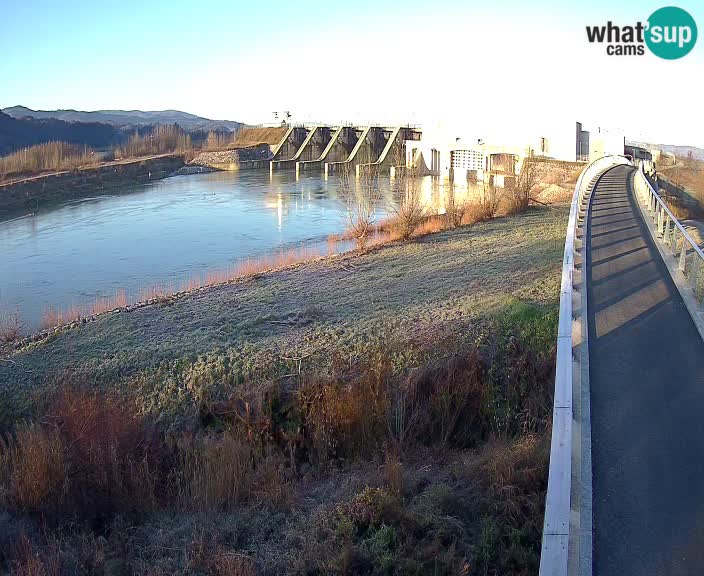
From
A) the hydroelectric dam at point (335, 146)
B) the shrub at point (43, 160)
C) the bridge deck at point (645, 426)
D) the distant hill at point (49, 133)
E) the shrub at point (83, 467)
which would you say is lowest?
the shrub at point (83, 467)

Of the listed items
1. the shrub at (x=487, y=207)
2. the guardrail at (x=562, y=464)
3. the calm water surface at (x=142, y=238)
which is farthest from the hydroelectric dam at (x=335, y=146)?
the guardrail at (x=562, y=464)

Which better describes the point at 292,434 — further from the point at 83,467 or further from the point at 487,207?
the point at 487,207

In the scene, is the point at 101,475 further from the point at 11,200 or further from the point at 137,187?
the point at 137,187

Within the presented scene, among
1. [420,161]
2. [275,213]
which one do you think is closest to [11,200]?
[275,213]

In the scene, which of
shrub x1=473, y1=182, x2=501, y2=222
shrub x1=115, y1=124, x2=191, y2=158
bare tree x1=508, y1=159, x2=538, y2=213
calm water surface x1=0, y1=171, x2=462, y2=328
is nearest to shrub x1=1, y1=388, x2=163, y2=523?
calm water surface x1=0, y1=171, x2=462, y2=328

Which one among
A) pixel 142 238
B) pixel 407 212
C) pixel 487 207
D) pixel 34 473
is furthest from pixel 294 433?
pixel 142 238

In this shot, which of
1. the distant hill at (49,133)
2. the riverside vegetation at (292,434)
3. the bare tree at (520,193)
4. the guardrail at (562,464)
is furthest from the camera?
the distant hill at (49,133)

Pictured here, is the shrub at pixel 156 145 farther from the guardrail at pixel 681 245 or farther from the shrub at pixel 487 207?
the guardrail at pixel 681 245

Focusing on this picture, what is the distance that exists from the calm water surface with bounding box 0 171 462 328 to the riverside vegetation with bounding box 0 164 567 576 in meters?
5.82

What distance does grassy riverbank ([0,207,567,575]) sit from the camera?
5207mm

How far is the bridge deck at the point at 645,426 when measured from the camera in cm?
387

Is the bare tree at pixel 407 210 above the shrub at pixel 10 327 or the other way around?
above

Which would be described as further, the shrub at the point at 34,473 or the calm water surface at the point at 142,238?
the calm water surface at the point at 142,238

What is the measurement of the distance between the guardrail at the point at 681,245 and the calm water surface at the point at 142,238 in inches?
463
